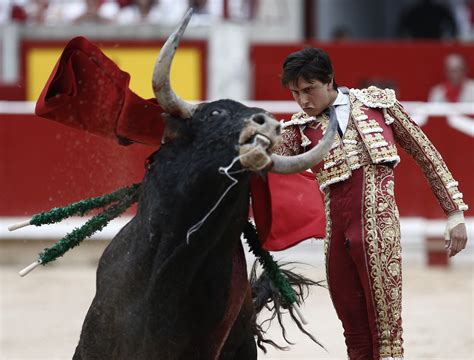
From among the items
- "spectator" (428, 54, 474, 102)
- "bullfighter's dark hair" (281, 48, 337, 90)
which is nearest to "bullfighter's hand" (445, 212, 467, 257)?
"bullfighter's dark hair" (281, 48, 337, 90)

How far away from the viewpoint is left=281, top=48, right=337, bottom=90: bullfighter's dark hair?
12.4 ft

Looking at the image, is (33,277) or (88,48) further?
(33,277)

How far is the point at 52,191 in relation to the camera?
914cm

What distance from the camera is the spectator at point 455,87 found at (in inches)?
414

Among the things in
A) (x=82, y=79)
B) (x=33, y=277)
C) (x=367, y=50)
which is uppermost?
(x=82, y=79)

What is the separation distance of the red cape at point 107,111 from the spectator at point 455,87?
686 centimetres

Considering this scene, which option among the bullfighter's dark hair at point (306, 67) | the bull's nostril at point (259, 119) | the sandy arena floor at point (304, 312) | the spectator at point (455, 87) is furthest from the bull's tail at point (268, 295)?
the spectator at point (455, 87)

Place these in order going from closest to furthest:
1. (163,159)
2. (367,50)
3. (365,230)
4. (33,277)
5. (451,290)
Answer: (163,159) → (365,230) → (451,290) → (33,277) → (367,50)

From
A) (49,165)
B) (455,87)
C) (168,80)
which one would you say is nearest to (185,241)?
(168,80)

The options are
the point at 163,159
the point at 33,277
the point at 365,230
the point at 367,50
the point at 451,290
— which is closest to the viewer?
the point at 163,159

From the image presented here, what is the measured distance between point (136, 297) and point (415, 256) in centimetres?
597

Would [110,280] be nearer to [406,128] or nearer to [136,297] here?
[136,297]

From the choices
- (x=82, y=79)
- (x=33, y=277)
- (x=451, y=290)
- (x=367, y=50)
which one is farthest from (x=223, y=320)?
(x=367, y=50)

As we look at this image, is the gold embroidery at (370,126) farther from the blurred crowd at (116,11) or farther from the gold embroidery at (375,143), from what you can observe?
the blurred crowd at (116,11)
